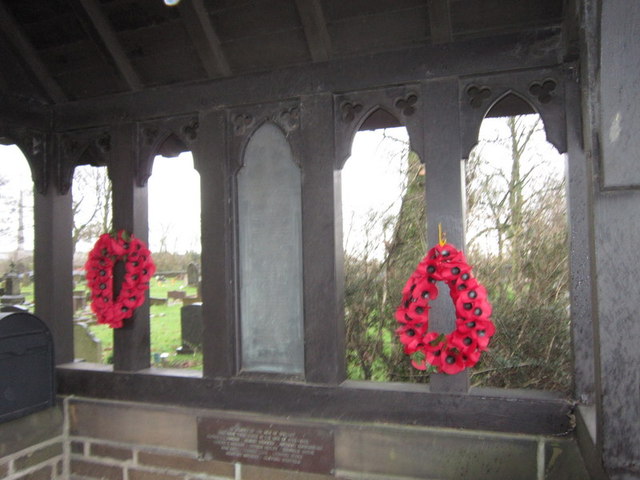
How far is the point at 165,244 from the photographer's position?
8.80 meters

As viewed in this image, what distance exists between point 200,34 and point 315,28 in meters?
0.77

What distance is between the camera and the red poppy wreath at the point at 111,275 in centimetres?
369

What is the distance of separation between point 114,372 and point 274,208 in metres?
1.66

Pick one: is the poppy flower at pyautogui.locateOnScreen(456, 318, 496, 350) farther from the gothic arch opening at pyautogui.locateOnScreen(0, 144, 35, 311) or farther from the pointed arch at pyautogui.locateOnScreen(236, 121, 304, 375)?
the gothic arch opening at pyautogui.locateOnScreen(0, 144, 35, 311)

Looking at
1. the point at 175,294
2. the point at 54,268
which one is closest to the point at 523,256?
the point at 54,268

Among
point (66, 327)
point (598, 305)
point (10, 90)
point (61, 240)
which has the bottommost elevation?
point (66, 327)

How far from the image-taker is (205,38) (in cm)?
343

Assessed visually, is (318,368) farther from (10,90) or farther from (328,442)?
(10,90)

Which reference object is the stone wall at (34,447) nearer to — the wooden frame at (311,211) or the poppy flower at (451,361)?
the wooden frame at (311,211)

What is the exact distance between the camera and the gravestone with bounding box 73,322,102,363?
696 centimetres

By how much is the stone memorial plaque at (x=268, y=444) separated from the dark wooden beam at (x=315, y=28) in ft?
7.43

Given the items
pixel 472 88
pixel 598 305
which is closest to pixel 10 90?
pixel 472 88

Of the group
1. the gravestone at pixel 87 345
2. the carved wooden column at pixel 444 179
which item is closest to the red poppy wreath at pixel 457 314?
the carved wooden column at pixel 444 179

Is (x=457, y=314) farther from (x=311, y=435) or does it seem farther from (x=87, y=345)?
(x=87, y=345)
